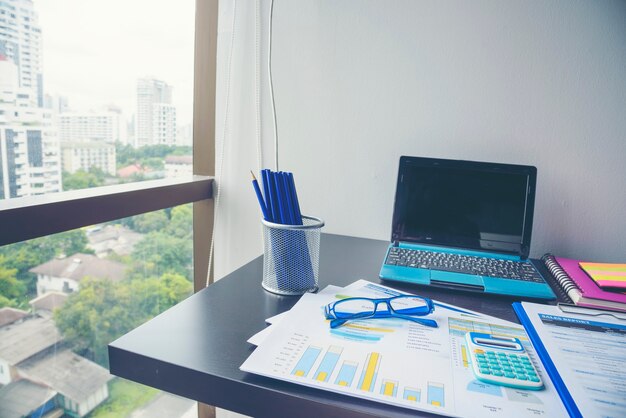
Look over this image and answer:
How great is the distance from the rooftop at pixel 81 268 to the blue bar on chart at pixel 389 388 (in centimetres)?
79

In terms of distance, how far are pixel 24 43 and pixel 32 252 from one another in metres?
0.44

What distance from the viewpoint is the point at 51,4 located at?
35.5 inches

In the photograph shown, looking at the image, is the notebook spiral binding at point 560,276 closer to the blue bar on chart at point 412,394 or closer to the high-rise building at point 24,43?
the blue bar on chart at point 412,394

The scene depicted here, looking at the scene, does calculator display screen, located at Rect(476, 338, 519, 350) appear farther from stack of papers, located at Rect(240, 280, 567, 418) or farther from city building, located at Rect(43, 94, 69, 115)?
city building, located at Rect(43, 94, 69, 115)

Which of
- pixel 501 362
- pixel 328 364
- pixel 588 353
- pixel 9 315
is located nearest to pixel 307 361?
pixel 328 364

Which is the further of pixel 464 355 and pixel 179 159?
pixel 179 159

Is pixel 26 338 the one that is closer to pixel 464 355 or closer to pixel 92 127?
pixel 92 127

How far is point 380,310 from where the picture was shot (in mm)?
640

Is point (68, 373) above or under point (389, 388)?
under

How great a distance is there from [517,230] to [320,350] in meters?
0.61

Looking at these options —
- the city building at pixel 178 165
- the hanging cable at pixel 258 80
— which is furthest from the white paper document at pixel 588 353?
the city building at pixel 178 165

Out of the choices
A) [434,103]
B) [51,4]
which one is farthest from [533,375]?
[51,4]

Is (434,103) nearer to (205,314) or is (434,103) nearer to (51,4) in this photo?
(205,314)

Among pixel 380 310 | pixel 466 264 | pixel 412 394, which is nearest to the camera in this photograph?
pixel 412 394
